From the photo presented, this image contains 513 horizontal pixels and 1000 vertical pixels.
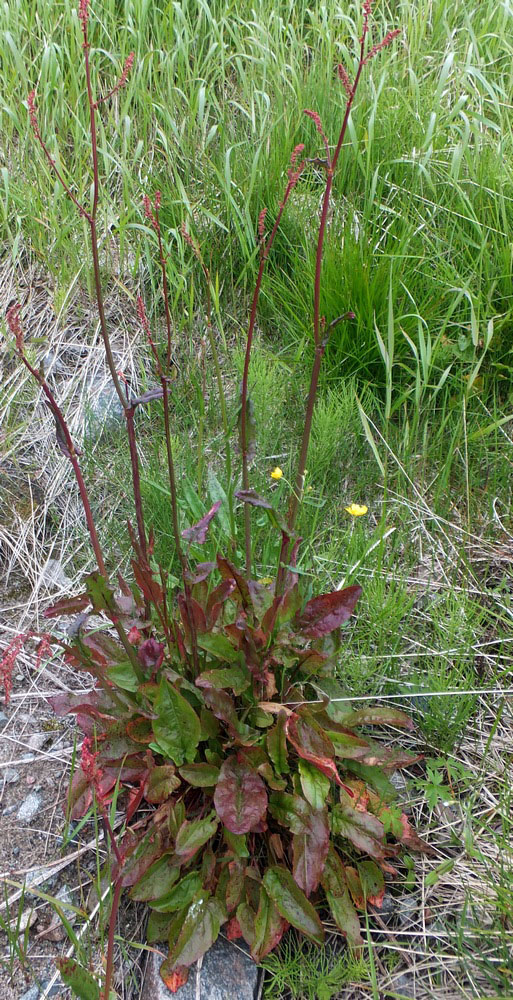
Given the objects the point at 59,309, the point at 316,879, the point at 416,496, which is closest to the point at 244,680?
the point at 316,879

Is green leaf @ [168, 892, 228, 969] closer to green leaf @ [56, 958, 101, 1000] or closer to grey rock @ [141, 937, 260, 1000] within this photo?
grey rock @ [141, 937, 260, 1000]

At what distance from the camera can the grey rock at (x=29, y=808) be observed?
1.67m

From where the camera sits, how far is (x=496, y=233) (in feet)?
7.86

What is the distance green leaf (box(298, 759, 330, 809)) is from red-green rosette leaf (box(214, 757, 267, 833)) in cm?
8

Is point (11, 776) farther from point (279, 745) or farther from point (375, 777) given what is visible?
point (375, 777)

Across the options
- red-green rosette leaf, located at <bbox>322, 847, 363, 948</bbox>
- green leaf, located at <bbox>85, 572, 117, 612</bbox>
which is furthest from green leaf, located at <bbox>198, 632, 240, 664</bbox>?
red-green rosette leaf, located at <bbox>322, 847, 363, 948</bbox>

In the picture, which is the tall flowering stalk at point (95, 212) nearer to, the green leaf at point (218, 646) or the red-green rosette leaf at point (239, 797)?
the green leaf at point (218, 646)

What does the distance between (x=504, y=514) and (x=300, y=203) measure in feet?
4.32

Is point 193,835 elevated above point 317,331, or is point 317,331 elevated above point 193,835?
point 317,331

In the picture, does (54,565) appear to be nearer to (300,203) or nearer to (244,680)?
(244,680)

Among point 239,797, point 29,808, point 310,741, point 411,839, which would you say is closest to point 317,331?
point 310,741

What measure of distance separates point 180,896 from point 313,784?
1.10 feet

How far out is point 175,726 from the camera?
1.43 m

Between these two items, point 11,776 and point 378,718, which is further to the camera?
point 11,776
